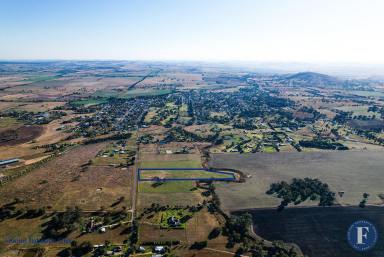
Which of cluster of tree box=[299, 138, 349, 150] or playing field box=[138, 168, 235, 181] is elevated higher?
cluster of tree box=[299, 138, 349, 150]

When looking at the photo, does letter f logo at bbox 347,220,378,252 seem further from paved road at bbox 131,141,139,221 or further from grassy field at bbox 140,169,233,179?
paved road at bbox 131,141,139,221

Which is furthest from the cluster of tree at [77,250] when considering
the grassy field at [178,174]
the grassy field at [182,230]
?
the grassy field at [178,174]

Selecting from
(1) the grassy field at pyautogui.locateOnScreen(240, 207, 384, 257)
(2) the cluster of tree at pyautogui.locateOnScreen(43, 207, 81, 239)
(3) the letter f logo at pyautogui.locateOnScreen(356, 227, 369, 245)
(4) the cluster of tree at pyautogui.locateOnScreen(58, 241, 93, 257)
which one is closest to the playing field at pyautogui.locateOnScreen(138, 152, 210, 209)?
(2) the cluster of tree at pyautogui.locateOnScreen(43, 207, 81, 239)

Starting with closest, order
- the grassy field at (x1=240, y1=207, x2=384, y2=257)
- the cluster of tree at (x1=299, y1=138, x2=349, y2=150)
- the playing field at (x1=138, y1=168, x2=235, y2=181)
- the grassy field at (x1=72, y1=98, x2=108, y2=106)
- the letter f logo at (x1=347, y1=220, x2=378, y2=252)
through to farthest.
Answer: the grassy field at (x1=240, y1=207, x2=384, y2=257) < the letter f logo at (x1=347, y1=220, x2=378, y2=252) < the playing field at (x1=138, y1=168, x2=235, y2=181) < the cluster of tree at (x1=299, y1=138, x2=349, y2=150) < the grassy field at (x1=72, y1=98, x2=108, y2=106)

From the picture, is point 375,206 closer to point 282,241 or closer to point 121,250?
point 282,241

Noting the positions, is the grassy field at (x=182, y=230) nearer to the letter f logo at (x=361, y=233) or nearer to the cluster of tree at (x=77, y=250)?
the cluster of tree at (x=77, y=250)

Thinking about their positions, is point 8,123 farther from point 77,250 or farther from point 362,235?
point 362,235

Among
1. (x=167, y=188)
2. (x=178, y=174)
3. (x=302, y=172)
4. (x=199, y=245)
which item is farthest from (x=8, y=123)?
(x=302, y=172)
